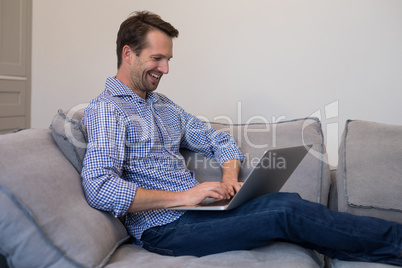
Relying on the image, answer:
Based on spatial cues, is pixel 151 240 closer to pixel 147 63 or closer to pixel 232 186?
pixel 232 186

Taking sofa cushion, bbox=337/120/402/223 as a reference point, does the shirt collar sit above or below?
above

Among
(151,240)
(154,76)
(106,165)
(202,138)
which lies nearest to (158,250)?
(151,240)

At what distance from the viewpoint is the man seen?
4.43 ft

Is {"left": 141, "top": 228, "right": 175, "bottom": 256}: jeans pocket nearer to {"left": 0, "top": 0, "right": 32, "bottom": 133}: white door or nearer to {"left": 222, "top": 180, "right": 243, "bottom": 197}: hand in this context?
{"left": 222, "top": 180, "right": 243, "bottom": 197}: hand

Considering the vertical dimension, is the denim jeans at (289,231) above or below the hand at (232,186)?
below

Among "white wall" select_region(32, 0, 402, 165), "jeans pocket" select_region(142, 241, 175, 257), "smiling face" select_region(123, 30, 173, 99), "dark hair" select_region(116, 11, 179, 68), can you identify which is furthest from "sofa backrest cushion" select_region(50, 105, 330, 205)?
"white wall" select_region(32, 0, 402, 165)

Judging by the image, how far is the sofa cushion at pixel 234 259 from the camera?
4.24ft

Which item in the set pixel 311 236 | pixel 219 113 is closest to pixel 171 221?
pixel 311 236

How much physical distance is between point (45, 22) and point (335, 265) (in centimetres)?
282

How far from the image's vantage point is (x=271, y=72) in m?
2.67

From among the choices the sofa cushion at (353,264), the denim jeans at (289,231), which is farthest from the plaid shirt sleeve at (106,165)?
the sofa cushion at (353,264)

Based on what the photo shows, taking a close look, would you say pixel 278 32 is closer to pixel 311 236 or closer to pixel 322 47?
pixel 322 47

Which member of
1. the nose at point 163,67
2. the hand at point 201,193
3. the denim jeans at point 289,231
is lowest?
the denim jeans at point 289,231

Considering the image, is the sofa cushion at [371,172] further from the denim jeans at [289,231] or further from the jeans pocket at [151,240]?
the jeans pocket at [151,240]
